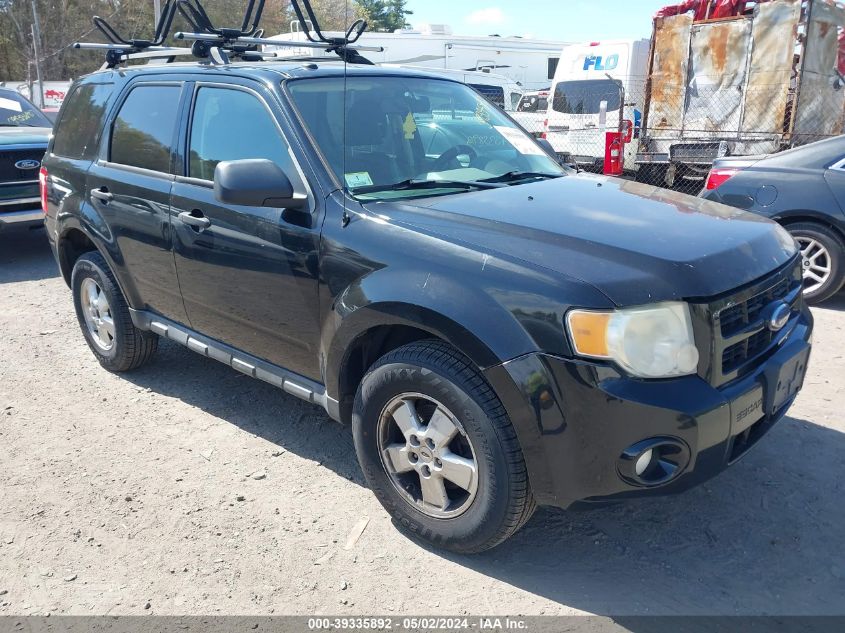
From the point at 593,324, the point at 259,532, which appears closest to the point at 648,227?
the point at 593,324

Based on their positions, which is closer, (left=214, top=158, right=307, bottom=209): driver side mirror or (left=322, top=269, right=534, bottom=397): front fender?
(left=322, top=269, right=534, bottom=397): front fender

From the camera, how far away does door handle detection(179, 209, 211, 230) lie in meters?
3.60

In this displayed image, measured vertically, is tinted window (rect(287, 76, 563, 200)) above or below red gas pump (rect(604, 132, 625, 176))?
above

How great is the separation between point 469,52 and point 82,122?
17689mm

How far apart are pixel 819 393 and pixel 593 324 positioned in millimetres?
2707

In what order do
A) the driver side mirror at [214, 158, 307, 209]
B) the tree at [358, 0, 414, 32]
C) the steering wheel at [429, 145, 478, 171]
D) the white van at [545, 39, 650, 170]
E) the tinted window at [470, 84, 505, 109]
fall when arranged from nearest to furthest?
1. the driver side mirror at [214, 158, 307, 209]
2. the steering wheel at [429, 145, 478, 171]
3. the white van at [545, 39, 650, 170]
4. the tinted window at [470, 84, 505, 109]
5. the tree at [358, 0, 414, 32]

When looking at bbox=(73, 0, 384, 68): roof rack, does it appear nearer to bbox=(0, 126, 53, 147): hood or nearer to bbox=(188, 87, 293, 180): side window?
bbox=(188, 87, 293, 180): side window

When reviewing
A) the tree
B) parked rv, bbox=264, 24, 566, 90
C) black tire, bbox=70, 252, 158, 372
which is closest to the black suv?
black tire, bbox=70, 252, 158, 372

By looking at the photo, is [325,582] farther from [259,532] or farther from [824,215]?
[824,215]

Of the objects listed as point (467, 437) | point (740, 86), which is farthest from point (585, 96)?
point (467, 437)

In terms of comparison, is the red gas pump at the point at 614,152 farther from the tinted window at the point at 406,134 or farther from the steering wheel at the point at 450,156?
the steering wheel at the point at 450,156

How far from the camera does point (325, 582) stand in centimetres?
283

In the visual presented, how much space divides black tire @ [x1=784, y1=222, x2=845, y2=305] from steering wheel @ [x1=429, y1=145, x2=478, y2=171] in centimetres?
362

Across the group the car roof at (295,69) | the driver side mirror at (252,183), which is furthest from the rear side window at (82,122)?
the driver side mirror at (252,183)
